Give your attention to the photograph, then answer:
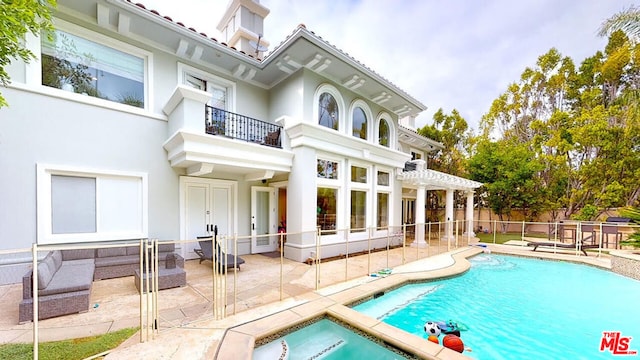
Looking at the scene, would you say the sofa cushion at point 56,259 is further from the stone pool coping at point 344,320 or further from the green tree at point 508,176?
the green tree at point 508,176

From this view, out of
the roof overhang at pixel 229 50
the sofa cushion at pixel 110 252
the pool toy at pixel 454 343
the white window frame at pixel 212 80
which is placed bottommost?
the pool toy at pixel 454 343

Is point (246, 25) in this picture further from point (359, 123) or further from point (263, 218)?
point (263, 218)

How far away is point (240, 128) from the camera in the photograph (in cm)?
889

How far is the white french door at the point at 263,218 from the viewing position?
1001 cm

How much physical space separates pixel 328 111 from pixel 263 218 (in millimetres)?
5251

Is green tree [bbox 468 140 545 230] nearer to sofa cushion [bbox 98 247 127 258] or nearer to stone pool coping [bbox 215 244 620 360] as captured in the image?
stone pool coping [bbox 215 244 620 360]

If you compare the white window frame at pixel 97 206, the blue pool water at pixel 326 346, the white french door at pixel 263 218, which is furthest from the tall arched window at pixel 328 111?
the blue pool water at pixel 326 346

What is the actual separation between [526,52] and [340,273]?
21.4 metres

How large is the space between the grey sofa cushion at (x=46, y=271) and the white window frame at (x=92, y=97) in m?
4.06

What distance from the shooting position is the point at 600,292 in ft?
23.5

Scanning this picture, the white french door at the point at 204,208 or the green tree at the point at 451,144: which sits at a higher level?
the green tree at the point at 451,144

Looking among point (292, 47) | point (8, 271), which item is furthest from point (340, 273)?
point (8, 271)

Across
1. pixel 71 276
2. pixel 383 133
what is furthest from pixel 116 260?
pixel 383 133

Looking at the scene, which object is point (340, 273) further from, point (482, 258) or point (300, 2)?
point (300, 2)
